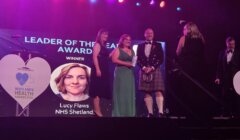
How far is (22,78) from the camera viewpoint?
17.2 ft

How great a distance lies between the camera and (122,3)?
630cm

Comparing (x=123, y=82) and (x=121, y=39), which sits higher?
(x=121, y=39)

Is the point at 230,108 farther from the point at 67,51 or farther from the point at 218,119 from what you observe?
the point at 67,51

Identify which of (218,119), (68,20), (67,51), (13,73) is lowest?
(218,119)

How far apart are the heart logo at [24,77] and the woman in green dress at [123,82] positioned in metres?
1.07

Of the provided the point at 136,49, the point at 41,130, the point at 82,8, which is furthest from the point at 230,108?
the point at 41,130

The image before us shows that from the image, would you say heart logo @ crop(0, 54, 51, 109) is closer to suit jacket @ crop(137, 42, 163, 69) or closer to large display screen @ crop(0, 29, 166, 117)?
large display screen @ crop(0, 29, 166, 117)

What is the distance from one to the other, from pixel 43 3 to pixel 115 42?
1337mm

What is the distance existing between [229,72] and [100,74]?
7.82ft

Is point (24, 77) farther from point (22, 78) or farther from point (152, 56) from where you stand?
point (152, 56)

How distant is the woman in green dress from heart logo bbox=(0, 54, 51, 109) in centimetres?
107

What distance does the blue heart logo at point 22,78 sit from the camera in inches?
205

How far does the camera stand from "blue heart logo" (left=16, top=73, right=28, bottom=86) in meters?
5.20

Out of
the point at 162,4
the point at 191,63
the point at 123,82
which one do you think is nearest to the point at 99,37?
the point at 123,82
